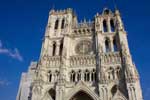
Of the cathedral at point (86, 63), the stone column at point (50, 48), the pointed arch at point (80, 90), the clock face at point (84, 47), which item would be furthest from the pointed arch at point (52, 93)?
the clock face at point (84, 47)

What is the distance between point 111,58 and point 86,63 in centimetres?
348

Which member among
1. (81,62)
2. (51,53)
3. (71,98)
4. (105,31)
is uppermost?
(105,31)

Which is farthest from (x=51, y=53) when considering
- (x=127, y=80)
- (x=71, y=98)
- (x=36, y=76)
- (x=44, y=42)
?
(x=127, y=80)

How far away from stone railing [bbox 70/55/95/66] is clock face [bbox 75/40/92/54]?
75.7 inches

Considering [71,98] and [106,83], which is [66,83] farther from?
[106,83]

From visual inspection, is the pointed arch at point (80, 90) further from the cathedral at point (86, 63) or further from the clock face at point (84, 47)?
the clock face at point (84, 47)

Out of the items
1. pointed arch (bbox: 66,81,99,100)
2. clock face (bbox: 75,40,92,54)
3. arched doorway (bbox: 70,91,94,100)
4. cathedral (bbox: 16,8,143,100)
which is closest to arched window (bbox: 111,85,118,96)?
cathedral (bbox: 16,8,143,100)

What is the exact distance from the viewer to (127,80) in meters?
22.0

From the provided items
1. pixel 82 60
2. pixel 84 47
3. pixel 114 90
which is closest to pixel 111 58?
pixel 82 60

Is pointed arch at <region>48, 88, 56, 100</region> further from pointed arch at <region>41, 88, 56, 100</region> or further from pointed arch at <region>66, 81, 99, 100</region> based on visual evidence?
pointed arch at <region>66, 81, 99, 100</region>

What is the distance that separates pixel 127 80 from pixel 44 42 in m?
13.8

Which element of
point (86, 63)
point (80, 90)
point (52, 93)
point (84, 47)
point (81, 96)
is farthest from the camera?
point (84, 47)

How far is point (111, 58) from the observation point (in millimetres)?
25281

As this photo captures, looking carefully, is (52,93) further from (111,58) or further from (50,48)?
(111,58)
